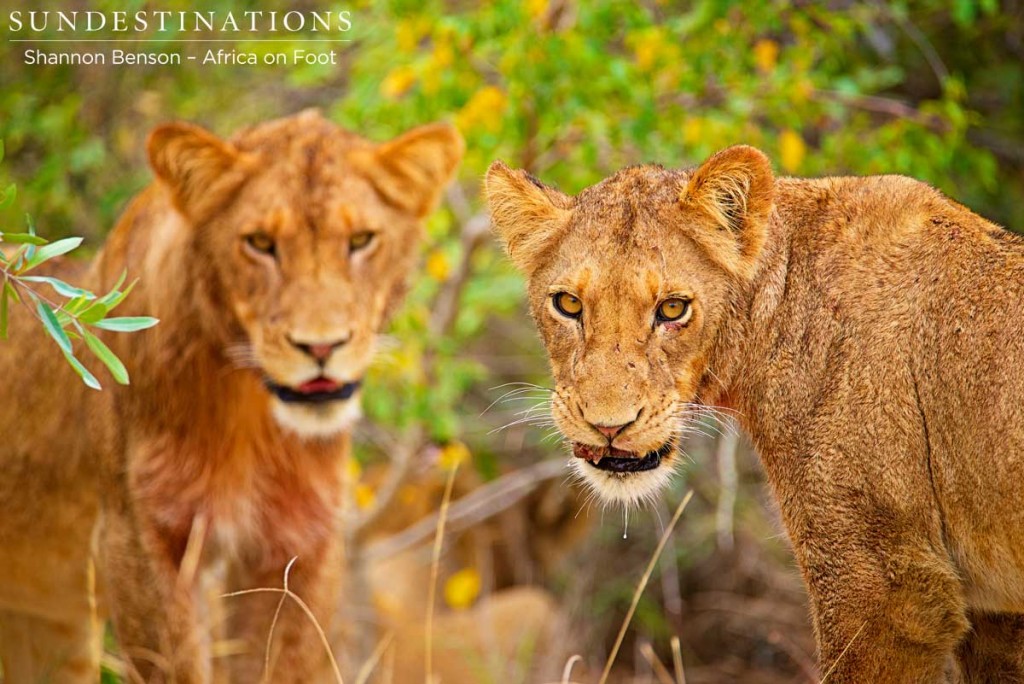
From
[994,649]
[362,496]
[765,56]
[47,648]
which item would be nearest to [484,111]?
[765,56]

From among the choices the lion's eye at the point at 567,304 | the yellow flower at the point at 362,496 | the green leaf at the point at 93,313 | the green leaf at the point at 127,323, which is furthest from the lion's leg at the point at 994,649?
the yellow flower at the point at 362,496

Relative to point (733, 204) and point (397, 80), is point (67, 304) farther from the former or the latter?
point (397, 80)

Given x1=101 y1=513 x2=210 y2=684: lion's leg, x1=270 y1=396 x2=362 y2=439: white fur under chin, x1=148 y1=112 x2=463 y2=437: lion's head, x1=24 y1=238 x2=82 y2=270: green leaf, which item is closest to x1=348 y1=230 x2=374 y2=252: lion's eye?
x1=148 y1=112 x2=463 y2=437: lion's head

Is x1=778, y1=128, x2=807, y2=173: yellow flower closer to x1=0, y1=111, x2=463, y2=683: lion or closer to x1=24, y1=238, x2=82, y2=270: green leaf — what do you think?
x1=0, y1=111, x2=463, y2=683: lion

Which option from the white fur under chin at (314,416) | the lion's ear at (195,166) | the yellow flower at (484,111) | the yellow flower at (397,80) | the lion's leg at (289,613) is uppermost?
the yellow flower at (397,80)

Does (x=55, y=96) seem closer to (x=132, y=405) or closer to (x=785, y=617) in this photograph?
(x=132, y=405)

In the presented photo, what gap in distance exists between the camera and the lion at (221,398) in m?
4.98

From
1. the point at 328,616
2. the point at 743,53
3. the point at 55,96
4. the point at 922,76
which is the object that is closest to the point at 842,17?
the point at 743,53

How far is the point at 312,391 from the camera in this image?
495 cm

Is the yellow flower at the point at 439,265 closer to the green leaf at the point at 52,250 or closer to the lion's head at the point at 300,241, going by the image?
the lion's head at the point at 300,241

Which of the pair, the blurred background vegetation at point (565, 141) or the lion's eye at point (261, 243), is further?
the blurred background vegetation at point (565, 141)

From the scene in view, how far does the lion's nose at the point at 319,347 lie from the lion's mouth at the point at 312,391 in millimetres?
91

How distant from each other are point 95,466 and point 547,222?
2.42 m

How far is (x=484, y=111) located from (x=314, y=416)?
2257 mm
